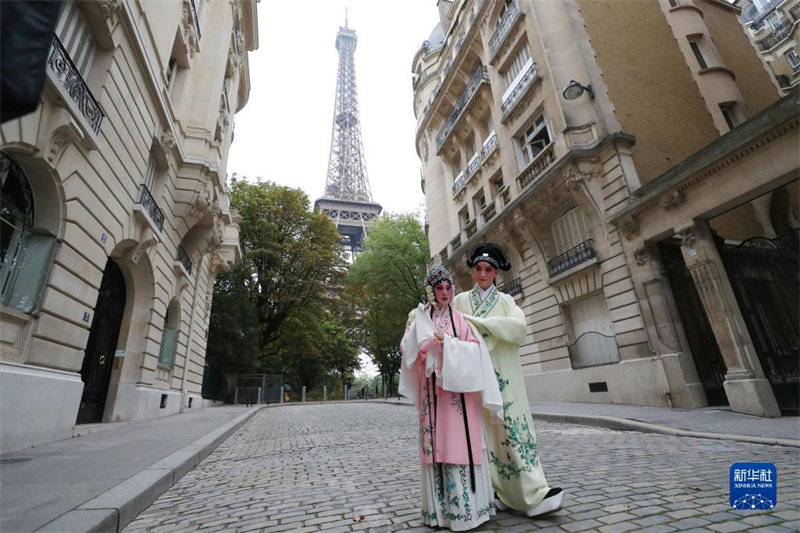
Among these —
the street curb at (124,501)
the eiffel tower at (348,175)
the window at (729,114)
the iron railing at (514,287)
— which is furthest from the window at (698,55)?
the eiffel tower at (348,175)

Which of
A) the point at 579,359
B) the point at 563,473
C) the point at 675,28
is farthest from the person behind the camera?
the point at 675,28

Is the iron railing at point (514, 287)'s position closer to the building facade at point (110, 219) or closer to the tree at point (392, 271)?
the tree at point (392, 271)

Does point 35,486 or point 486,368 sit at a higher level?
point 486,368

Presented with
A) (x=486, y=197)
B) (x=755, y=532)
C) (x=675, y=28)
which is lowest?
(x=755, y=532)

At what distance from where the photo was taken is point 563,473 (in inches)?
152

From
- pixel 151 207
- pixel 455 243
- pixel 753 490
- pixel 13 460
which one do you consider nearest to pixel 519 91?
pixel 455 243

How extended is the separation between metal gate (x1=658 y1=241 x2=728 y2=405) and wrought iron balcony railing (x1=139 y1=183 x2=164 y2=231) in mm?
13130

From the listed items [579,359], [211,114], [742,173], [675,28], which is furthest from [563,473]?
[675,28]

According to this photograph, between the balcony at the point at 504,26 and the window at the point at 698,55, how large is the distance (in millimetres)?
7263

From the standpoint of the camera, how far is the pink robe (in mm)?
2480

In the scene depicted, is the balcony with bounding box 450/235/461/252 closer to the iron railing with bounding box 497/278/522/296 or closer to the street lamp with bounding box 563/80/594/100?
the iron railing with bounding box 497/278/522/296

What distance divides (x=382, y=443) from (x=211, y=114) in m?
13.0

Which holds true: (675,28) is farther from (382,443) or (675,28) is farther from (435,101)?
(382,443)

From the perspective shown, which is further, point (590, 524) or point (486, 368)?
point (486, 368)
